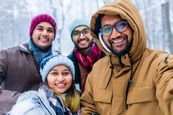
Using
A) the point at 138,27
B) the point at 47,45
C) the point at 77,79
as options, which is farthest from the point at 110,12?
the point at 77,79

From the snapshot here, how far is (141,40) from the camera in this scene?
2842 millimetres

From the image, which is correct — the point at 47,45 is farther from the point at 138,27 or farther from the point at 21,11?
the point at 21,11

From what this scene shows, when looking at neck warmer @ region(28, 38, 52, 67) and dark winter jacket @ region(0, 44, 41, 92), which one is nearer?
dark winter jacket @ region(0, 44, 41, 92)

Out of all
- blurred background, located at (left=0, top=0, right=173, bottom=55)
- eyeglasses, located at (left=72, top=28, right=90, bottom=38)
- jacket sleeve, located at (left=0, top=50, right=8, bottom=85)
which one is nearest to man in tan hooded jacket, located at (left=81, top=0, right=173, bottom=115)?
jacket sleeve, located at (left=0, top=50, right=8, bottom=85)

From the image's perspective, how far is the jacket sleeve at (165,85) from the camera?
2.35 meters

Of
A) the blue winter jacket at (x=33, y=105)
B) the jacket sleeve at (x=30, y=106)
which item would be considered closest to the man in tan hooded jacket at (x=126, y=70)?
the blue winter jacket at (x=33, y=105)

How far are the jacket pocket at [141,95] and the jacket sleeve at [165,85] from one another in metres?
0.11

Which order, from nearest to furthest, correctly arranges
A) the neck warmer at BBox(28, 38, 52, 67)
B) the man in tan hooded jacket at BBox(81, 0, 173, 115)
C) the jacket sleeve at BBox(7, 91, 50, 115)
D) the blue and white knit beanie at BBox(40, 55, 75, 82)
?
the jacket sleeve at BBox(7, 91, 50, 115), the man in tan hooded jacket at BBox(81, 0, 173, 115), the blue and white knit beanie at BBox(40, 55, 75, 82), the neck warmer at BBox(28, 38, 52, 67)

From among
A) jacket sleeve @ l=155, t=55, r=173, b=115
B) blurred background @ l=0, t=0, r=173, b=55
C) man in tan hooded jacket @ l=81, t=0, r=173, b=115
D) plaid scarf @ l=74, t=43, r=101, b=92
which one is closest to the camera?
jacket sleeve @ l=155, t=55, r=173, b=115

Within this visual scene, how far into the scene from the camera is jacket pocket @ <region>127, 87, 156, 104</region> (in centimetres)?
263

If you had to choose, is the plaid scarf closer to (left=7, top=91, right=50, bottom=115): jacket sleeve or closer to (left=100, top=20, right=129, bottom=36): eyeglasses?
(left=100, top=20, right=129, bottom=36): eyeglasses

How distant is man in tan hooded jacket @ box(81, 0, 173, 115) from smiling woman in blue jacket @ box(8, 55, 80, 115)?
0.76ft

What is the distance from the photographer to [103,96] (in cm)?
294

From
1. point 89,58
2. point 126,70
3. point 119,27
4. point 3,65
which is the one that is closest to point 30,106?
point 126,70
